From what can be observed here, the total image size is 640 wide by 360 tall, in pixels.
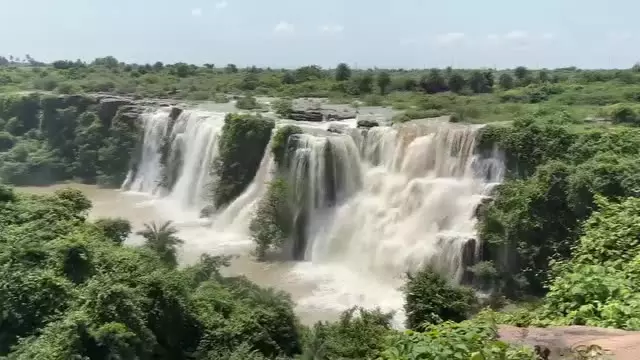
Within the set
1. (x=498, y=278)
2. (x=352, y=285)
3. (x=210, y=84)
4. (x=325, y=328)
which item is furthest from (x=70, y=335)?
(x=210, y=84)

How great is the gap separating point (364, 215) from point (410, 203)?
5.05ft

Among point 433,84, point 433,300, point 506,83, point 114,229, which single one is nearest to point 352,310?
point 433,300

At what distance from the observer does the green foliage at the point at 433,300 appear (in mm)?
12523

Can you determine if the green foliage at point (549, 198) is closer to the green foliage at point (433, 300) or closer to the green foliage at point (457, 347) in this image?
the green foliage at point (433, 300)

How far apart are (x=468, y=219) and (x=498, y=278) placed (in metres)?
1.91

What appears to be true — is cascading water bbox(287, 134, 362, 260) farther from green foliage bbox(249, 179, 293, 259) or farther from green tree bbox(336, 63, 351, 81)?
green tree bbox(336, 63, 351, 81)

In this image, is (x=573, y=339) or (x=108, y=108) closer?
(x=573, y=339)

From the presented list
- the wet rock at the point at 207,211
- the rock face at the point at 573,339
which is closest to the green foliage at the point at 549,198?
the rock face at the point at 573,339

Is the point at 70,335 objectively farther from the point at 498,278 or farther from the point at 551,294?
the point at 498,278

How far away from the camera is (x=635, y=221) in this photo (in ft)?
29.4

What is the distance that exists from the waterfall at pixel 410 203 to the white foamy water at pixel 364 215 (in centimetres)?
3

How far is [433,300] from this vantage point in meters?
12.6

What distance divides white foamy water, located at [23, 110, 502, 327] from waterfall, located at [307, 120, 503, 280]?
30 mm

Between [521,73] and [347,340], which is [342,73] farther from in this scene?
[347,340]
